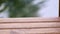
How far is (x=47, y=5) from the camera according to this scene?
546 mm

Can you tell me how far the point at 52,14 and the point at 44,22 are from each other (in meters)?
0.08

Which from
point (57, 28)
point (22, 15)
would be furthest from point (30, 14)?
point (57, 28)

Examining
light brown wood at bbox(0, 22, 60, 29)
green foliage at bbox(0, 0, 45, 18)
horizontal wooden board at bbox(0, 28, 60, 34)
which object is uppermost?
green foliage at bbox(0, 0, 45, 18)

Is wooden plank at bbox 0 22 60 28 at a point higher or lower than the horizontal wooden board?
higher

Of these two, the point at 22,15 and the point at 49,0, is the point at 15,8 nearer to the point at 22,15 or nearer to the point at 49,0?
the point at 22,15

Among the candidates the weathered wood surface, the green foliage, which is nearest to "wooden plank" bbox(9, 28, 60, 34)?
the weathered wood surface

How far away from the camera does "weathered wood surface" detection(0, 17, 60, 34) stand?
462 mm

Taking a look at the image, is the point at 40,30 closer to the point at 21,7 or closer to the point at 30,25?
the point at 30,25

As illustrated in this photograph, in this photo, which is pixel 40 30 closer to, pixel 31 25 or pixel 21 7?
pixel 31 25

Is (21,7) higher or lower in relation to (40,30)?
higher

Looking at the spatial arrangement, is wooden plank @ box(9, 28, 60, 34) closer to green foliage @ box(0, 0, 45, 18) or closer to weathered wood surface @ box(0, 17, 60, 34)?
weathered wood surface @ box(0, 17, 60, 34)

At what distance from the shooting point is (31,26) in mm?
466

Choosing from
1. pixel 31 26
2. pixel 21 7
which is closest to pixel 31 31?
pixel 31 26

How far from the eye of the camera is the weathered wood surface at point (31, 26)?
462 mm
